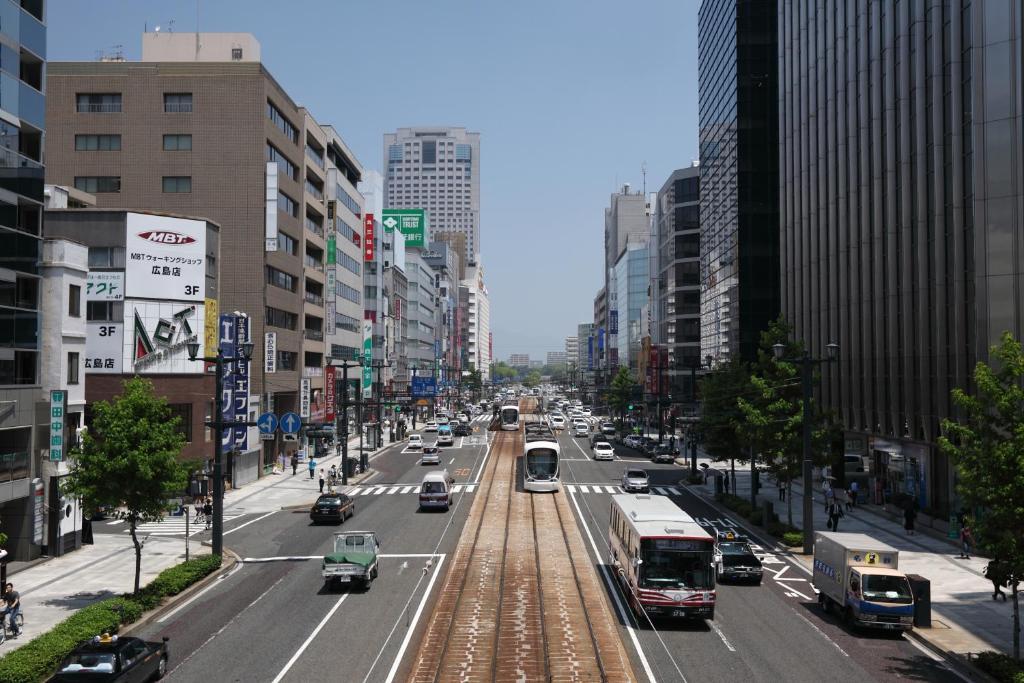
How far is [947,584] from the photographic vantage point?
110 feet

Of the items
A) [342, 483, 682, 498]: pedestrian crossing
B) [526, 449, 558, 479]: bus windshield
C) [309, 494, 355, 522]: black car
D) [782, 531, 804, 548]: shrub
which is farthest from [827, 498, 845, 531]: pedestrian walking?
[309, 494, 355, 522]: black car

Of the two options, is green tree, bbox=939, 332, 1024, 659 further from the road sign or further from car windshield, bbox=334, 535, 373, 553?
the road sign

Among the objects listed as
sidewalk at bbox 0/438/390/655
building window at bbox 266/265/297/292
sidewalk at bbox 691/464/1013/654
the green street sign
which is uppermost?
the green street sign

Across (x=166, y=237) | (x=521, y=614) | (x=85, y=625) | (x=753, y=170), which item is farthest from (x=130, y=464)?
(x=753, y=170)

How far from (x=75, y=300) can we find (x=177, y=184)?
1356 inches

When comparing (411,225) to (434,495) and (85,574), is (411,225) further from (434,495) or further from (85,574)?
(85,574)

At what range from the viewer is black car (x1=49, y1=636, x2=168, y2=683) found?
64.7 feet

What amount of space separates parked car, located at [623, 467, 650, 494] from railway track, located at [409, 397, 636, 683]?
1263 centimetres

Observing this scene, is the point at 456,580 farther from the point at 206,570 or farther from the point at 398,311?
the point at 398,311

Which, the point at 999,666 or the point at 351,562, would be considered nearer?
the point at 999,666

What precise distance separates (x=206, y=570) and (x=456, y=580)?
9.99 meters

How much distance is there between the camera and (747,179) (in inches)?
3656

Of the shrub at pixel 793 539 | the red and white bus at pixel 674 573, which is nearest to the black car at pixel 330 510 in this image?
the shrub at pixel 793 539

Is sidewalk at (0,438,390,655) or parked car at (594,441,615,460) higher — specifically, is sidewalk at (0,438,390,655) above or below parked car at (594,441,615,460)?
below
